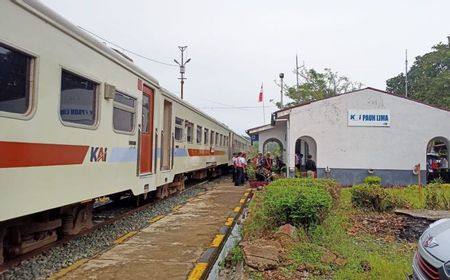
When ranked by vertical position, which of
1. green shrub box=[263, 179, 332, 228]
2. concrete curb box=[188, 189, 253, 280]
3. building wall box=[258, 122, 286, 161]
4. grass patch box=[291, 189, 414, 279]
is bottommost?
concrete curb box=[188, 189, 253, 280]

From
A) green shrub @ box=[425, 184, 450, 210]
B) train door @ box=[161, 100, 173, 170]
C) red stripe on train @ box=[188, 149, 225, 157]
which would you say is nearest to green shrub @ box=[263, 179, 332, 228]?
green shrub @ box=[425, 184, 450, 210]

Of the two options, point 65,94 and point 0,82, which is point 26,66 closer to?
point 0,82

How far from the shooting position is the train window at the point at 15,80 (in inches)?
167

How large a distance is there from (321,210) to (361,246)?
0.79 meters

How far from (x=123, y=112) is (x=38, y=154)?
9.54ft

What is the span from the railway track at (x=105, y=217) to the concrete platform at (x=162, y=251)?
689 mm

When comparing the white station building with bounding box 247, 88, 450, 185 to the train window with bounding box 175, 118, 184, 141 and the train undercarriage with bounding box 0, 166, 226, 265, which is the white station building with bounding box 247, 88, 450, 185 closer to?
the train window with bounding box 175, 118, 184, 141

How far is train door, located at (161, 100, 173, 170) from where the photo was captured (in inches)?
427

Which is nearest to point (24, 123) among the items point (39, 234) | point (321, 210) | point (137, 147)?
point (39, 234)

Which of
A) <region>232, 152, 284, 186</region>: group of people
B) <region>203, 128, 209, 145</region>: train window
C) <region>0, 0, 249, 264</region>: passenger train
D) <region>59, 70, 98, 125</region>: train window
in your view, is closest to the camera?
<region>0, 0, 249, 264</region>: passenger train

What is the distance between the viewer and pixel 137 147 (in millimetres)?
8250

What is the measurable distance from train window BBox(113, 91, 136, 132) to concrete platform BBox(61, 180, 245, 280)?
190cm

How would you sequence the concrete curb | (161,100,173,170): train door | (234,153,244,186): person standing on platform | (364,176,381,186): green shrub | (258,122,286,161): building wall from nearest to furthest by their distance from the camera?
the concrete curb, (161,100,173,170): train door, (364,176,381,186): green shrub, (234,153,244,186): person standing on platform, (258,122,286,161): building wall

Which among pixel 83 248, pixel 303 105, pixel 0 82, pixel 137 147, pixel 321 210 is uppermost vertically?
pixel 303 105
